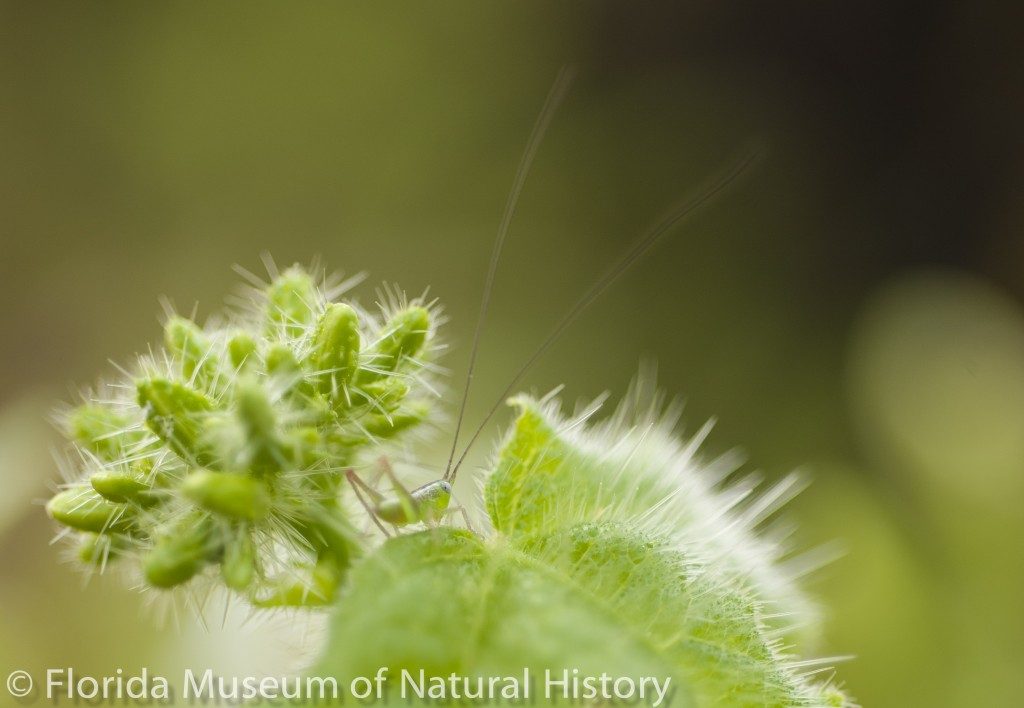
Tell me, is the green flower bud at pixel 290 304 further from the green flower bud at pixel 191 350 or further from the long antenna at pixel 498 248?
the long antenna at pixel 498 248

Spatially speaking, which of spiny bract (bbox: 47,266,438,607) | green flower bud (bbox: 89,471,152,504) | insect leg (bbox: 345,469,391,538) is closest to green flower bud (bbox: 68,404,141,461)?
spiny bract (bbox: 47,266,438,607)

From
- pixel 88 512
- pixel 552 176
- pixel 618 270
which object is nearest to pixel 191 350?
pixel 88 512

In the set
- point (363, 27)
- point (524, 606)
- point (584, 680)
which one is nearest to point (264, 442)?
point (524, 606)

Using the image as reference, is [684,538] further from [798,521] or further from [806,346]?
[806,346]

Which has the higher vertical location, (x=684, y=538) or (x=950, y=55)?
(x=950, y=55)

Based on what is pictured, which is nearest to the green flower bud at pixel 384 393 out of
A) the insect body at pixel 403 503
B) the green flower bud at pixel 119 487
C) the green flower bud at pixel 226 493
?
the insect body at pixel 403 503

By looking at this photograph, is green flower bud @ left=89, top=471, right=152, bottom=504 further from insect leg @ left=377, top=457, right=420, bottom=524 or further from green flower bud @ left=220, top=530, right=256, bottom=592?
insect leg @ left=377, top=457, right=420, bottom=524

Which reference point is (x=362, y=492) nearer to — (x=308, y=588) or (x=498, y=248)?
(x=308, y=588)
